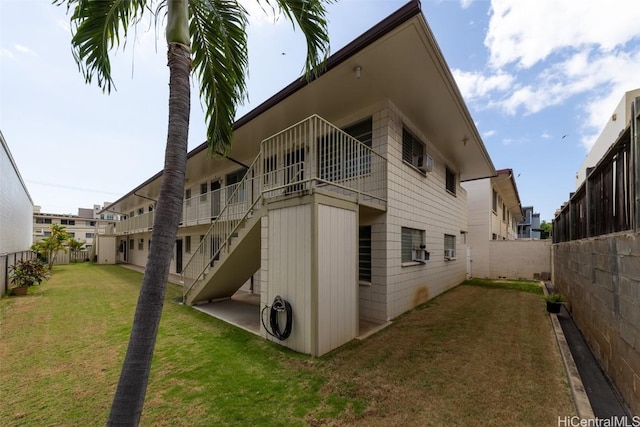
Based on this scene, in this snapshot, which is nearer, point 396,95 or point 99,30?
point 99,30

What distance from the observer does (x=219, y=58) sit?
3.80 metres

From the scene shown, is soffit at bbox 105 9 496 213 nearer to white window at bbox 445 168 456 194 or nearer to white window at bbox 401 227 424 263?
white window at bbox 445 168 456 194

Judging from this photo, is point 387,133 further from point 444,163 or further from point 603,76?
point 603,76

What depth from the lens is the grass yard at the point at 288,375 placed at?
2.85 meters

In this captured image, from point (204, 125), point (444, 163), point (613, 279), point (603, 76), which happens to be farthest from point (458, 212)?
point (204, 125)

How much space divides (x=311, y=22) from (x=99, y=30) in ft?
8.17

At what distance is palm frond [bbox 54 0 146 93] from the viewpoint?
2973mm

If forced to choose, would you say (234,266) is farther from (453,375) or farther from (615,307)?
(615,307)

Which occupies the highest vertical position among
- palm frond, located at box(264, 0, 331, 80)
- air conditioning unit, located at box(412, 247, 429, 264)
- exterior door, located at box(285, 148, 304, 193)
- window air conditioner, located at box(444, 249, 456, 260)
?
palm frond, located at box(264, 0, 331, 80)

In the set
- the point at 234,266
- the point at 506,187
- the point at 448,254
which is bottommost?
the point at 448,254

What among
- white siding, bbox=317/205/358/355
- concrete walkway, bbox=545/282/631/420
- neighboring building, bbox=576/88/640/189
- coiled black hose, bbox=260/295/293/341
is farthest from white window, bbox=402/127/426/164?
neighboring building, bbox=576/88/640/189

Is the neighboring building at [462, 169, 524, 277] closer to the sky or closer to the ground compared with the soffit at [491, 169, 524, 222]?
closer to the ground

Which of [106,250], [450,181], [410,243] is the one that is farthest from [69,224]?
[450,181]

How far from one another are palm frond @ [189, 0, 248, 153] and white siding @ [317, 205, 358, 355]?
2.09 metres
